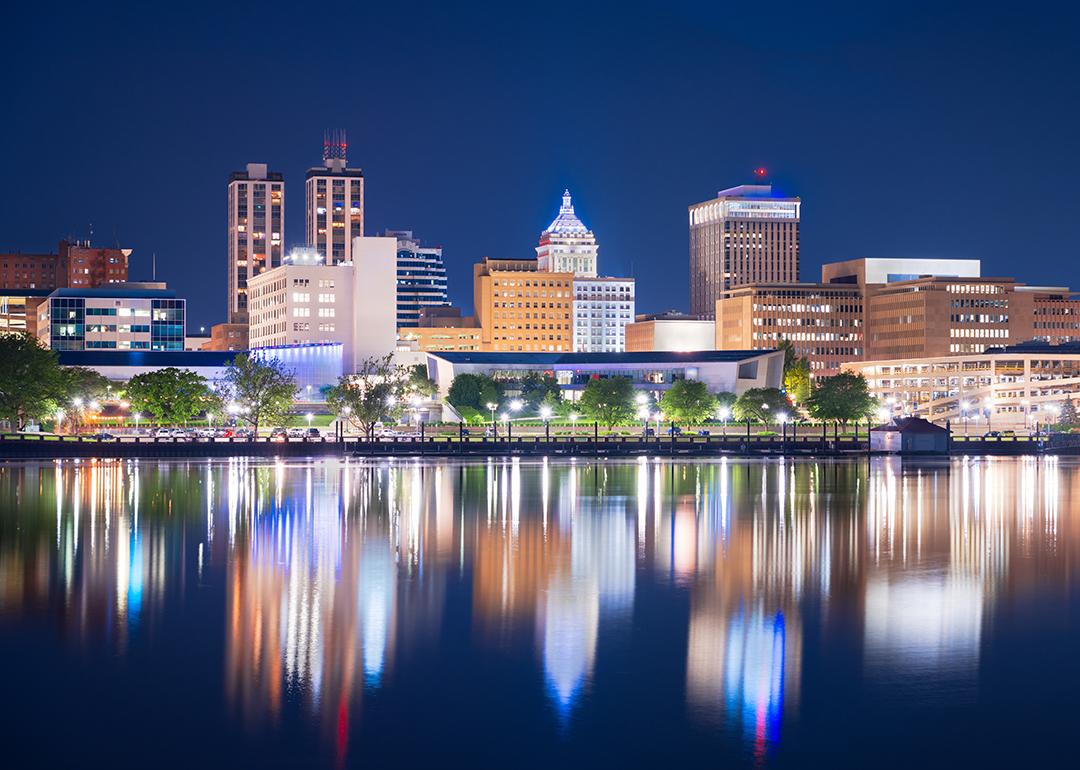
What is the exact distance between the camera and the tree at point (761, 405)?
155875mm

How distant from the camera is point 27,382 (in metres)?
108

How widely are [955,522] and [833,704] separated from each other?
28382 millimetres

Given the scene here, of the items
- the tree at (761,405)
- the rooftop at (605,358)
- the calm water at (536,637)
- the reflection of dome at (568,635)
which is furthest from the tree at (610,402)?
the reflection of dome at (568,635)

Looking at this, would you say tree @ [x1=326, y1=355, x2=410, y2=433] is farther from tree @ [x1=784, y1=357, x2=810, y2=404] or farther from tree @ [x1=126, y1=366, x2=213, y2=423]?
tree @ [x1=784, y1=357, x2=810, y2=404]

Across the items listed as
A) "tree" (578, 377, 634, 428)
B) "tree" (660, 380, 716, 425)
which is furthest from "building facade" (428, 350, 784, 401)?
"tree" (578, 377, 634, 428)

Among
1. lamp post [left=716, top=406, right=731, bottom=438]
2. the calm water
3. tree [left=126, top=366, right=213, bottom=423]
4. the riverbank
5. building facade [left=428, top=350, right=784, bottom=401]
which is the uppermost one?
building facade [left=428, top=350, right=784, bottom=401]

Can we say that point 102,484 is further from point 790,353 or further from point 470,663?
point 790,353

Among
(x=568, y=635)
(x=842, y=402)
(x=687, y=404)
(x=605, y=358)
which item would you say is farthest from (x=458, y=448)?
(x=605, y=358)

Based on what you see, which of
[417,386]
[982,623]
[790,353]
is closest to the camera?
[982,623]

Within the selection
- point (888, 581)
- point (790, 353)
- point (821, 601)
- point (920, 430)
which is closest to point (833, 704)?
point (821, 601)

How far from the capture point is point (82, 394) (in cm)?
14338

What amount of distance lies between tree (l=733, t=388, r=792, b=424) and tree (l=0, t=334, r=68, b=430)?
7465cm

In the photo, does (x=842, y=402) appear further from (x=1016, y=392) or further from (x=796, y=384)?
(x=1016, y=392)

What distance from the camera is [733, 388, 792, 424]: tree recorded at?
156 meters
